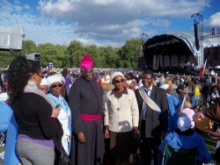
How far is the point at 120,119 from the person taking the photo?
4.11m

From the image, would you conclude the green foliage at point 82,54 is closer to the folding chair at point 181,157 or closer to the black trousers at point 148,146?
the black trousers at point 148,146

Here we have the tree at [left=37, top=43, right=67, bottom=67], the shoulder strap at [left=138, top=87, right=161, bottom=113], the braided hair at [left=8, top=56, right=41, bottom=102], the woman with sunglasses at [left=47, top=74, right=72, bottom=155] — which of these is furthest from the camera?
the tree at [left=37, top=43, right=67, bottom=67]

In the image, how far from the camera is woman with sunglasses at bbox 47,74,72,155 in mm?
3770

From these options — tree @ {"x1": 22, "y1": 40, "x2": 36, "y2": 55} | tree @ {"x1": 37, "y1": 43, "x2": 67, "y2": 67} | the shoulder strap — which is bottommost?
the shoulder strap

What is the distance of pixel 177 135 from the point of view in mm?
3518

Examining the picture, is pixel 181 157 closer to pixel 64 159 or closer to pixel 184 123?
pixel 184 123

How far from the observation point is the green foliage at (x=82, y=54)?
86.1 metres

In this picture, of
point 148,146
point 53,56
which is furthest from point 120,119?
point 53,56

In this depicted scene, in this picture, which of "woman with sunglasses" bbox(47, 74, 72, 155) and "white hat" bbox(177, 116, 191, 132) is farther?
"woman with sunglasses" bbox(47, 74, 72, 155)

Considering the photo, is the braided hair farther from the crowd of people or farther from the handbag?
the handbag

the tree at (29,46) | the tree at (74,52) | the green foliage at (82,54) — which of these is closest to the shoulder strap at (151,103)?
the green foliage at (82,54)

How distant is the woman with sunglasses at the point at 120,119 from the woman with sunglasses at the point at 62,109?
0.65m

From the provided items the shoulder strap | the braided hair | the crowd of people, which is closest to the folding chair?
the crowd of people

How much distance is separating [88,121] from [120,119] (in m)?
0.51
